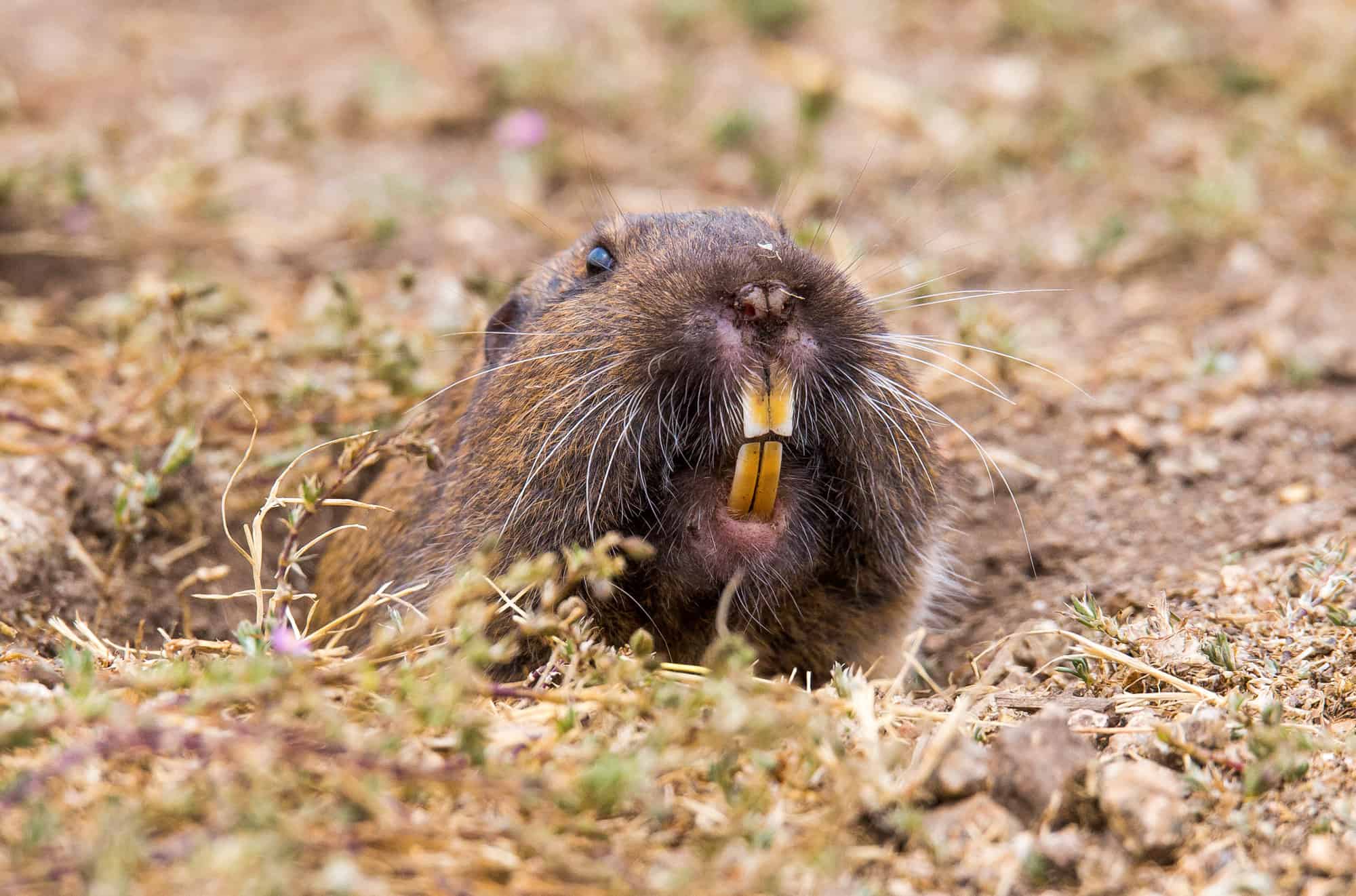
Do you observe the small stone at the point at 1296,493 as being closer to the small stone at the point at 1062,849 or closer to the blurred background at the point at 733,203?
the blurred background at the point at 733,203

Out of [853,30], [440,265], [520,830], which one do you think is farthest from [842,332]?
[853,30]

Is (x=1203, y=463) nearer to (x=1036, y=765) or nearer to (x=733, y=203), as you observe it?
(x=1036, y=765)

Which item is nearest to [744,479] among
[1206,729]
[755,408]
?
[755,408]

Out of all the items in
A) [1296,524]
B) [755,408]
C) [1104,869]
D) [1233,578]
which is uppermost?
[755,408]

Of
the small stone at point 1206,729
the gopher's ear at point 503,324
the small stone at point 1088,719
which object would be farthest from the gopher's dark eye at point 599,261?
the small stone at point 1206,729

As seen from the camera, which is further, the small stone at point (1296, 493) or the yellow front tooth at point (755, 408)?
the small stone at point (1296, 493)

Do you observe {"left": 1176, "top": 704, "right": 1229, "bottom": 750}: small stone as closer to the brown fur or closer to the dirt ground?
the dirt ground
